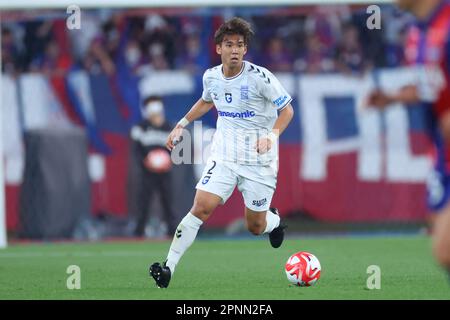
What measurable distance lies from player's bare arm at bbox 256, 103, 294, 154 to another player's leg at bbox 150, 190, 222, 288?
0.77 meters

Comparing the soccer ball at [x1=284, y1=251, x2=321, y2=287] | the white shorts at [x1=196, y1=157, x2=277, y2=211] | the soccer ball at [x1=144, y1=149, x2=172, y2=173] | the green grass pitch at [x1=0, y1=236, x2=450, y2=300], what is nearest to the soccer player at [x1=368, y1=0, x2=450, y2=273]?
the green grass pitch at [x1=0, y1=236, x2=450, y2=300]

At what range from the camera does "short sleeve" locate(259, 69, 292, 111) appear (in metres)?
9.48

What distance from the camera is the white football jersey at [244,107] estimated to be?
9.54 m

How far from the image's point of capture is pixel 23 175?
645 inches

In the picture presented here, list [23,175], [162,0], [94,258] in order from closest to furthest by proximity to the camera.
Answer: [94,258]
[162,0]
[23,175]

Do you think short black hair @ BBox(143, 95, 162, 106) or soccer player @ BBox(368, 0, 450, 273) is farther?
short black hair @ BBox(143, 95, 162, 106)

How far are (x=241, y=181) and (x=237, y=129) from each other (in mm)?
469

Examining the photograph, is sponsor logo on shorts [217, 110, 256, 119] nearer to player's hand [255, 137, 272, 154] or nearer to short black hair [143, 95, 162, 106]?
player's hand [255, 137, 272, 154]

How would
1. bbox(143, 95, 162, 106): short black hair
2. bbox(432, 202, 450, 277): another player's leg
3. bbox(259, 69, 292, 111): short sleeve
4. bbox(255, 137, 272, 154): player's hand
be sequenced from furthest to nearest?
bbox(143, 95, 162, 106): short black hair → bbox(259, 69, 292, 111): short sleeve → bbox(255, 137, 272, 154): player's hand → bbox(432, 202, 450, 277): another player's leg

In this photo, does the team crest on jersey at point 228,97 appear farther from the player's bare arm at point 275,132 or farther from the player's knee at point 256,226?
A: the player's knee at point 256,226

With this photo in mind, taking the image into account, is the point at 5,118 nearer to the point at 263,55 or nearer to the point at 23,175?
the point at 23,175

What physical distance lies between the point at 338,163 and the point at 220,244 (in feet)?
8.80
